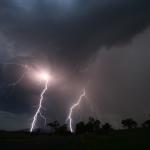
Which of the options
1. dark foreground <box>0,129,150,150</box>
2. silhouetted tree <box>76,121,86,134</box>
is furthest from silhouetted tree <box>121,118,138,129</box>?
dark foreground <box>0,129,150,150</box>

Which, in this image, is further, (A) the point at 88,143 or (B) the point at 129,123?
(B) the point at 129,123

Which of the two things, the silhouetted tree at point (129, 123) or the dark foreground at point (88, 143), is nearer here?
the dark foreground at point (88, 143)

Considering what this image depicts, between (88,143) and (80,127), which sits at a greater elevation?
(80,127)

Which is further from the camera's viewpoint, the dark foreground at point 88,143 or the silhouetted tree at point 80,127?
the silhouetted tree at point 80,127

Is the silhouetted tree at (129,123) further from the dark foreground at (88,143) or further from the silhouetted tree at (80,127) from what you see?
the dark foreground at (88,143)

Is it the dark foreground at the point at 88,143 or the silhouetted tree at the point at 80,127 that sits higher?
the silhouetted tree at the point at 80,127

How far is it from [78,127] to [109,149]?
6246 centimetres

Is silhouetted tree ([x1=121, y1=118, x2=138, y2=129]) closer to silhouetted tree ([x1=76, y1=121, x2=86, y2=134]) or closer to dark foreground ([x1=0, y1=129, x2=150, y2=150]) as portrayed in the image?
silhouetted tree ([x1=76, y1=121, x2=86, y2=134])

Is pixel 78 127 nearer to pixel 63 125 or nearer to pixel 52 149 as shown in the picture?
pixel 63 125

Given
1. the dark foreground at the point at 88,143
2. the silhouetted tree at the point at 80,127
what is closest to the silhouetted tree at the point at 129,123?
the silhouetted tree at the point at 80,127

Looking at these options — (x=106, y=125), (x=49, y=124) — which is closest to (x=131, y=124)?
(x=106, y=125)

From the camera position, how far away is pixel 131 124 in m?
109

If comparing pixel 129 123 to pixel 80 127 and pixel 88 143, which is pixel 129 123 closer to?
pixel 80 127

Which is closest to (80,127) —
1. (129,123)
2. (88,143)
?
(129,123)
